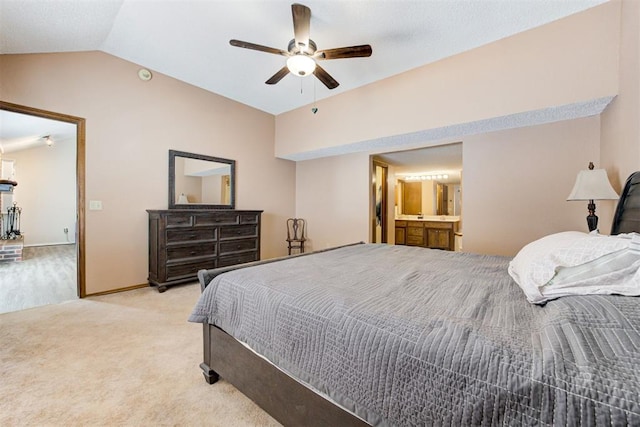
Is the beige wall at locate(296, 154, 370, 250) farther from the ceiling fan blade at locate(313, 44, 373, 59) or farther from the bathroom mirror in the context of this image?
the ceiling fan blade at locate(313, 44, 373, 59)

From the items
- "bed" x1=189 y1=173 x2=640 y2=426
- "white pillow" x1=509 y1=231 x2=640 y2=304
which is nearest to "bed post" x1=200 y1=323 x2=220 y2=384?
"bed" x1=189 y1=173 x2=640 y2=426

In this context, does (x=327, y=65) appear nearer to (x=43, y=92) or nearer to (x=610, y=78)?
(x=610, y=78)

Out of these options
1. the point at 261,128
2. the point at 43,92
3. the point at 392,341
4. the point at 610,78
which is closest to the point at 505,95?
the point at 610,78

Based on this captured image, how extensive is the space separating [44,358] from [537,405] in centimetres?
276

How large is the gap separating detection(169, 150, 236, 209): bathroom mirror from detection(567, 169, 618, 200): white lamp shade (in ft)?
14.1

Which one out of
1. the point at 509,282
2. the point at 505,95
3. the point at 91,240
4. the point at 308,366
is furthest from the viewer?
the point at 91,240

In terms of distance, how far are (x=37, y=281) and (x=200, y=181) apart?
2.54 metres

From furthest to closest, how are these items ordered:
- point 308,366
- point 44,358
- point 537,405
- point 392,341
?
point 44,358, point 308,366, point 392,341, point 537,405

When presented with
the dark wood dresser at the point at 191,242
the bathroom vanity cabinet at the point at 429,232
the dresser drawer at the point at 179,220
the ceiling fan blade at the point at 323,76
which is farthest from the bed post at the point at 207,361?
the bathroom vanity cabinet at the point at 429,232

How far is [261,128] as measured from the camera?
4.89 meters

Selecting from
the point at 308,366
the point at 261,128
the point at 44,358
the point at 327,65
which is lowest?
the point at 44,358

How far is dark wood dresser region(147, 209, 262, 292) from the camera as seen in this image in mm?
3285

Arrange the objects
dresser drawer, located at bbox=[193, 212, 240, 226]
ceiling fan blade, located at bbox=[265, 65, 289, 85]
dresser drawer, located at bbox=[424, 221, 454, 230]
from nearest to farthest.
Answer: ceiling fan blade, located at bbox=[265, 65, 289, 85] → dresser drawer, located at bbox=[193, 212, 240, 226] → dresser drawer, located at bbox=[424, 221, 454, 230]

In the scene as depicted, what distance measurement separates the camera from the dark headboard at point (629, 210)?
5.16ft
